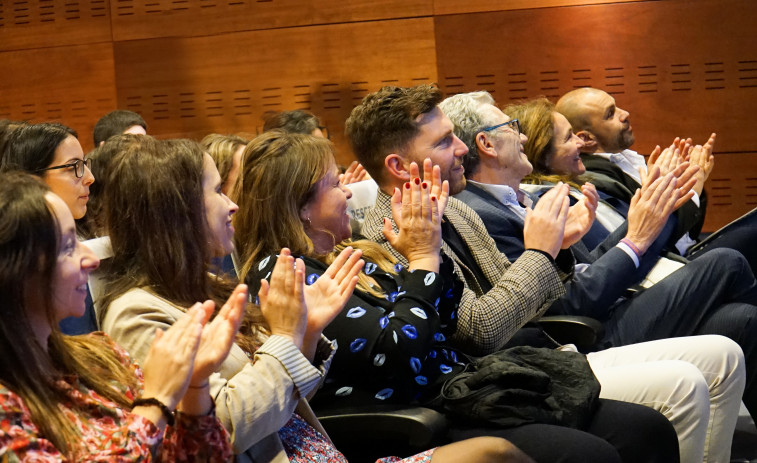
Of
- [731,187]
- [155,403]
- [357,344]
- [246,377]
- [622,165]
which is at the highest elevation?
[155,403]

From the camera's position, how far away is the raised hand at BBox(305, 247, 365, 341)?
1.83 m

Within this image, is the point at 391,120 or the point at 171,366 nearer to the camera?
the point at 171,366

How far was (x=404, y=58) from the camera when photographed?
5348mm

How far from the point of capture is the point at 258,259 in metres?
2.19

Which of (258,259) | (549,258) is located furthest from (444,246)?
(258,259)

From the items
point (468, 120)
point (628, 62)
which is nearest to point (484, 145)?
point (468, 120)

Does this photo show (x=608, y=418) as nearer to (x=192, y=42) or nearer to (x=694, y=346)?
(x=694, y=346)

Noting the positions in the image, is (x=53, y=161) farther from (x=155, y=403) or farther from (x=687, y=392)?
(x=687, y=392)

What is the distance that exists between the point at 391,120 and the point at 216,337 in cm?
135

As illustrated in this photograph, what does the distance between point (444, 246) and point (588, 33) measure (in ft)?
10.3

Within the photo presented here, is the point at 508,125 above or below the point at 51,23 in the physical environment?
below

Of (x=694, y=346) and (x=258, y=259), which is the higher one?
(x=258, y=259)

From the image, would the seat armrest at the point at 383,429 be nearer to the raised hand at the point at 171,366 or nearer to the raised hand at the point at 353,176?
the raised hand at the point at 171,366

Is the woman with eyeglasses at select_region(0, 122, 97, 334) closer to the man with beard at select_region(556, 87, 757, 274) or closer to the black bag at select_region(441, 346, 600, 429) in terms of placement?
the black bag at select_region(441, 346, 600, 429)
